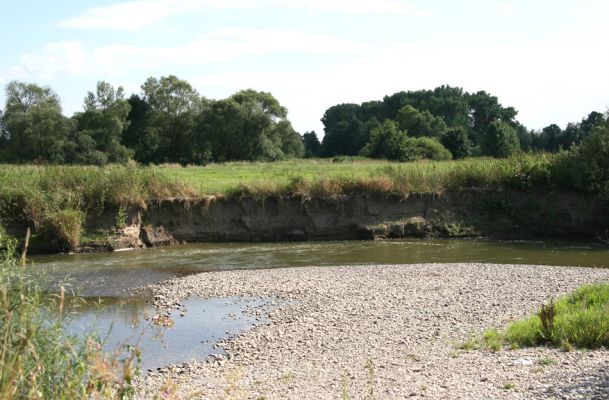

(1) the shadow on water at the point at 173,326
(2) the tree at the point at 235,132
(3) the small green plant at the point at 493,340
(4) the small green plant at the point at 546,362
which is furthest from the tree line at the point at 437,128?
(4) the small green plant at the point at 546,362

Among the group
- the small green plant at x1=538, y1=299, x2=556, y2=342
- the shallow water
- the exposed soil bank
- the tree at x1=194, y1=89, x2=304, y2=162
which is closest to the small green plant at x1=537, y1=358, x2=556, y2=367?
the small green plant at x1=538, y1=299, x2=556, y2=342

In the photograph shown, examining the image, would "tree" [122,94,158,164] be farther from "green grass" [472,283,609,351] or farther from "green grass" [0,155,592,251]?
"green grass" [472,283,609,351]

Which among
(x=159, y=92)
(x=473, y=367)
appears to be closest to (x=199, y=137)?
(x=159, y=92)

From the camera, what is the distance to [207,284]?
21.1m

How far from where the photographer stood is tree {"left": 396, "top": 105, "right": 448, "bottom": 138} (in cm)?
9219

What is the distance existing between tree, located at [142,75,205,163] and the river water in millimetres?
46219

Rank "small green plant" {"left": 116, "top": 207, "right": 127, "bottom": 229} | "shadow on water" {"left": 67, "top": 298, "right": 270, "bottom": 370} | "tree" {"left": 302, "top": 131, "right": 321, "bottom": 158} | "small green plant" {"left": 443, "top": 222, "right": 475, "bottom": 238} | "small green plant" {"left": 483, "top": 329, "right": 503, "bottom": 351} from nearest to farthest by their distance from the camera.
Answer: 1. "small green plant" {"left": 483, "top": 329, "right": 503, "bottom": 351}
2. "shadow on water" {"left": 67, "top": 298, "right": 270, "bottom": 370}
3. "small green plant" {"left": 116, "top": 207, "right": 127, "bottom": 229}
4. "small green plant" {"left": 443, "top": 222, "right": 475, "bottom": 238}
5. "tree" {"left": 302, "top": 131, "right": 321, "bottom": 158}

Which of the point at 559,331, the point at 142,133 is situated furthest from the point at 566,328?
the point at 142,133

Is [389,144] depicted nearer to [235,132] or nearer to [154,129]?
[235,132]

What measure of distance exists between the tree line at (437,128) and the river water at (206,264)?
127ft

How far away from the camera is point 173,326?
15.6 meters

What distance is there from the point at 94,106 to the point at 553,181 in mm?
58410

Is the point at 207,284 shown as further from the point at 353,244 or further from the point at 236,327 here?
the point at 353,244

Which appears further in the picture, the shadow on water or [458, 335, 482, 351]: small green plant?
the shadow on water
